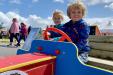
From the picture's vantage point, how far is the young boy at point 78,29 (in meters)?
3.47

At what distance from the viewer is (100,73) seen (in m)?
2.70

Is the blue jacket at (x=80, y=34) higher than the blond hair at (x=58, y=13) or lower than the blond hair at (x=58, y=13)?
lower

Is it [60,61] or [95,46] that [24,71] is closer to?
[60,61]

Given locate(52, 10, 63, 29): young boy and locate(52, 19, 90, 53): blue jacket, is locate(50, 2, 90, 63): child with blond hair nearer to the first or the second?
locate(52, 19, 90, 53): blue jacket

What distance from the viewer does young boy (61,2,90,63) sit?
3467mm

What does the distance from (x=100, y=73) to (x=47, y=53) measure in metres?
0.68

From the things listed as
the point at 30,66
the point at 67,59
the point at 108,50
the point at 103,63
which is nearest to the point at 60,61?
the point at 67,59

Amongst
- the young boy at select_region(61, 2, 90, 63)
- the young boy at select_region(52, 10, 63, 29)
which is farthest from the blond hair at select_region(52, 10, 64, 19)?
the young boy at select_region(61, 2, 90, 63)

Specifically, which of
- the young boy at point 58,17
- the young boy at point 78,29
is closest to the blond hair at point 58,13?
the young boy at point 58,17

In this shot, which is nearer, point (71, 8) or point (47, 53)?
point (47, 53)

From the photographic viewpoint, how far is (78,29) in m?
3.56

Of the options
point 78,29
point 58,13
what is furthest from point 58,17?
point 78,29

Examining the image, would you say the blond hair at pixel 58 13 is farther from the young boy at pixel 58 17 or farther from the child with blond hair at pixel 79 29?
the child with blond hair at pixel 79 29

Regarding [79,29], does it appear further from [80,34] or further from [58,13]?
[58,13]
